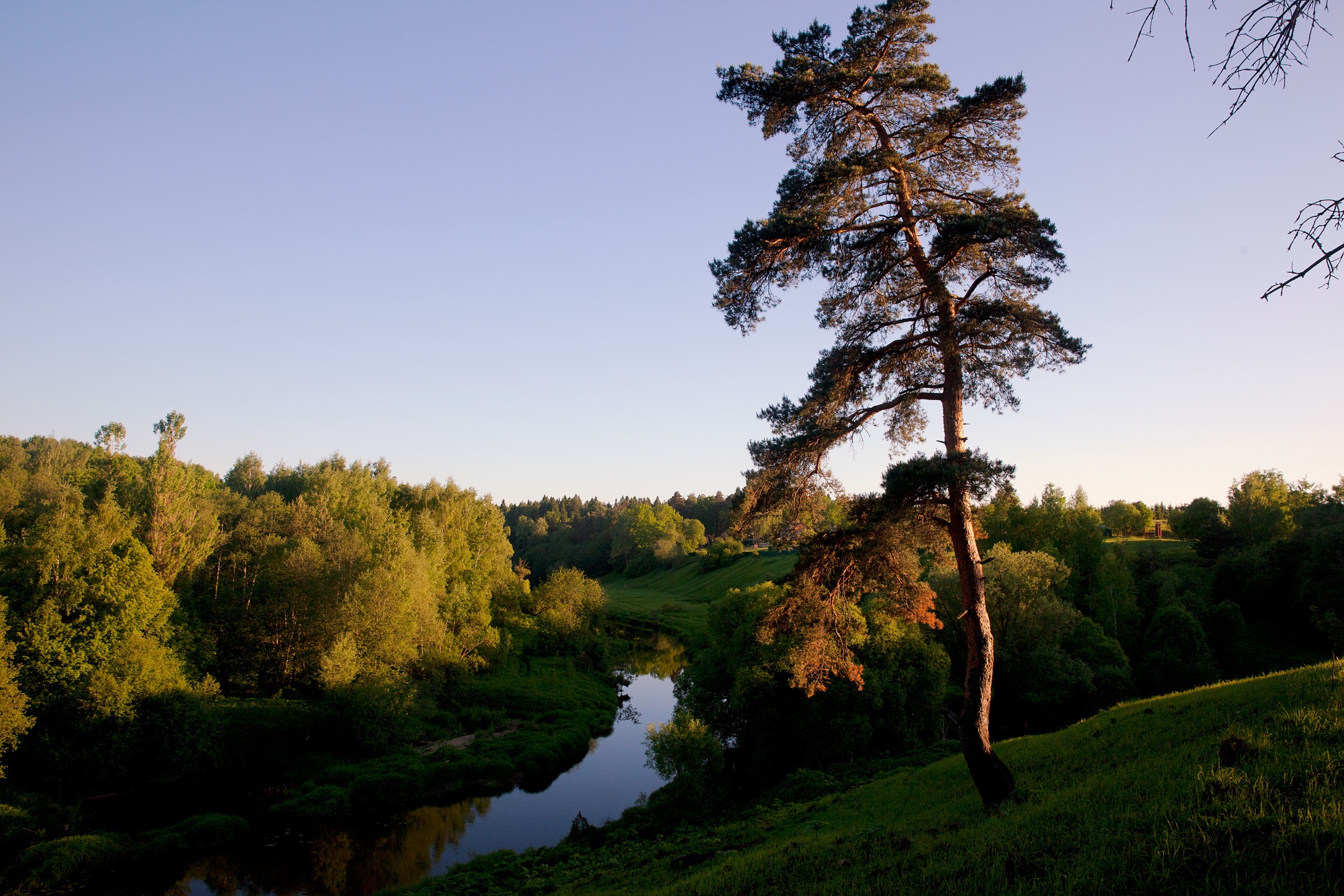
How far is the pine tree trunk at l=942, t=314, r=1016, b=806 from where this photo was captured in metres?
11.1

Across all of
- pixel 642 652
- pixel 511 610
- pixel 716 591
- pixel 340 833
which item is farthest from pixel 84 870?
pixel 716 591

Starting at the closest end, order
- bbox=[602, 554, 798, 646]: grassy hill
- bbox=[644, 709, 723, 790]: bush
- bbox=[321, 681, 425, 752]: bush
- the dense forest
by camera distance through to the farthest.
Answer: bbox=[644, 709, 723, 790]: bush, the dense forest, bbox=[321, 681, 425, 752]: bush, bbox=[602, 554, 798, 646]: grassy hill

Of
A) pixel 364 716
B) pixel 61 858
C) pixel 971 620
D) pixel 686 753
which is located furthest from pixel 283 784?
pixel 971 620

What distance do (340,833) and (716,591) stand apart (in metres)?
72.2

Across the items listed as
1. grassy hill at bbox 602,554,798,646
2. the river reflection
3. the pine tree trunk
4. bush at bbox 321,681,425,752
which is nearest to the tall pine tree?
the pine tree trunk

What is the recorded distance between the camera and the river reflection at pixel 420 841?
23344 millimetres

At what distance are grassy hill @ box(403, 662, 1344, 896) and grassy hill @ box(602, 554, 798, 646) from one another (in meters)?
53.1

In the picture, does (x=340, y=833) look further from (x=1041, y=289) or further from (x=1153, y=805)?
(x=1041, y=289)

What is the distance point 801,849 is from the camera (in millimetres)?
11211

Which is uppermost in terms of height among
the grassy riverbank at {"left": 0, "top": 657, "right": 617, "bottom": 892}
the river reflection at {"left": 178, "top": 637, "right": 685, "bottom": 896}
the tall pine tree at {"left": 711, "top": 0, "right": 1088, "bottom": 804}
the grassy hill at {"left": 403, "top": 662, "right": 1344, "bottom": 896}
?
the tall pine tree at {"left": 711, "top": 0, "right": 1088, "bottom": 804}

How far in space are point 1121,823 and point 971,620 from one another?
419 centimetres

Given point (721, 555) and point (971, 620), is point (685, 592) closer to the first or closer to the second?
point (721, 555)

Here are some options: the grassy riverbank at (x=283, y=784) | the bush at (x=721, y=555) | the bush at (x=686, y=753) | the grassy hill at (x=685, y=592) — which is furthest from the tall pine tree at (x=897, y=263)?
the bush at (x=721, y=555)

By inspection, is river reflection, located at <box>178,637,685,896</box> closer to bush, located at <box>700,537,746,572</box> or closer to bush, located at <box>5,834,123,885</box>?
bush, located at <box>5,834,123,885</box>
